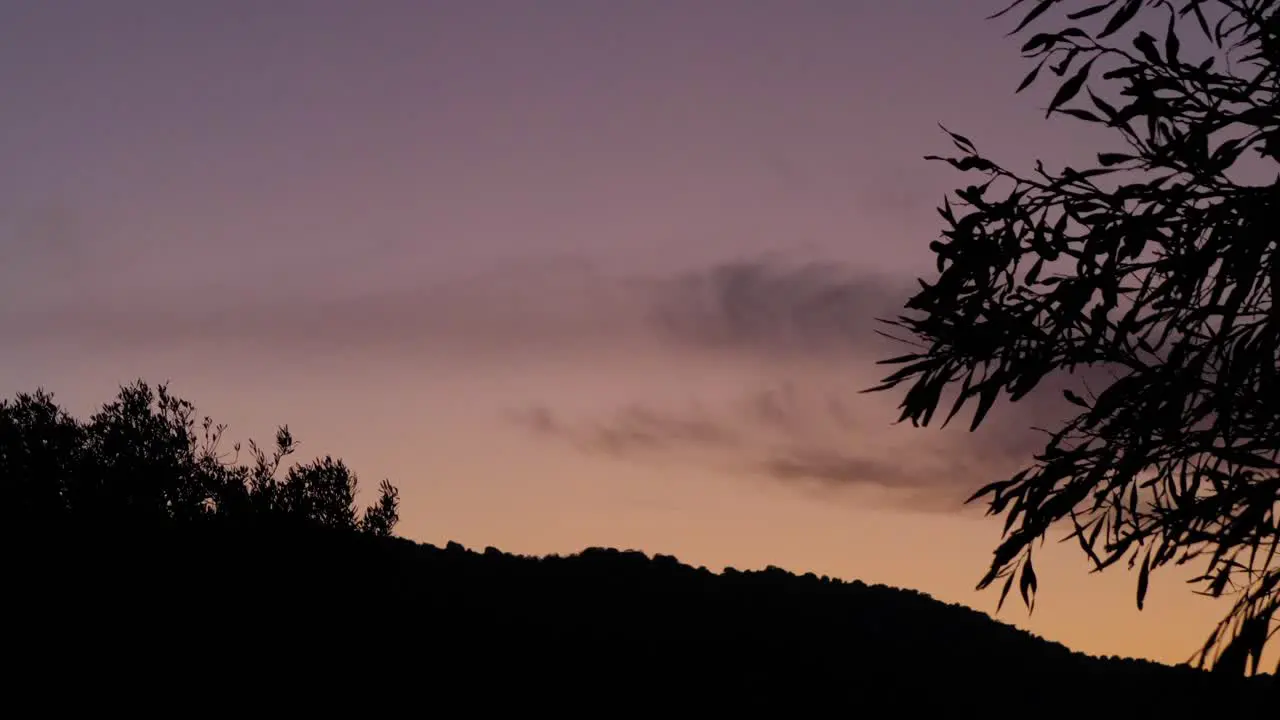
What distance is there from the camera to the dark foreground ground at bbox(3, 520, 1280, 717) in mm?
26984

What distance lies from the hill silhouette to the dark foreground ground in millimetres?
60

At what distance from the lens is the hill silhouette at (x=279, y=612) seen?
86.5 ft

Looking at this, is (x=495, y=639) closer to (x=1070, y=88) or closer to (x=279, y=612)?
(x=279, y=612)

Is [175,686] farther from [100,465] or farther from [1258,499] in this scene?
[1258,499]

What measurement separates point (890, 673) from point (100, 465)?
99.5ft

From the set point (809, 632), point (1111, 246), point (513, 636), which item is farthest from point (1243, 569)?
point (809, 632)

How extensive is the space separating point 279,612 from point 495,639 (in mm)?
11274

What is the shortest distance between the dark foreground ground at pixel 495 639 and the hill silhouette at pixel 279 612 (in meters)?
0.06

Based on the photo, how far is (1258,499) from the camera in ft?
36.9

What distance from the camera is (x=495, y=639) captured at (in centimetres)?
3950

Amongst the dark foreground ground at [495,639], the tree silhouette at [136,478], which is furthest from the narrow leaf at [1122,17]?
the tree silhouette at [136,478]

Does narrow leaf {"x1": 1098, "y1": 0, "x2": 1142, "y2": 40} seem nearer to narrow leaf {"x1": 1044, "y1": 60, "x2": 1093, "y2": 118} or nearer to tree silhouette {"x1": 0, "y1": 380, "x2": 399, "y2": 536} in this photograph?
narrow leaf {"x1": 1044, "y1": 60, "x2": 1093, "y2": 118}

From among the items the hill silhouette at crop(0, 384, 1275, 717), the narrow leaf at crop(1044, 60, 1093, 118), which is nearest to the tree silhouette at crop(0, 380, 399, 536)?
the hill silhouette at crop(0, 384, 1275, 717)

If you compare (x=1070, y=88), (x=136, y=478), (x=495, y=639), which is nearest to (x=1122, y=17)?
(x=1070, y=88)
